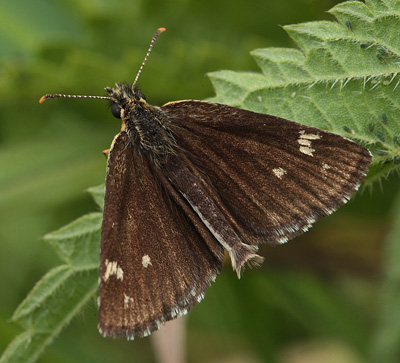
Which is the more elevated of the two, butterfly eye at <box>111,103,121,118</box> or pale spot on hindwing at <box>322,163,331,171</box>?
butterfly eye at <box>111,103,121,118</box>

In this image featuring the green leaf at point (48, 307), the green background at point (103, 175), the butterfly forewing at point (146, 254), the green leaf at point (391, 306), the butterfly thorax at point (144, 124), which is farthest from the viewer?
the green background at point (103, 175)

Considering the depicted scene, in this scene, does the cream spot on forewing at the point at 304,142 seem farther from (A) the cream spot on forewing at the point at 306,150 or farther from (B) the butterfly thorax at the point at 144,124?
(B) the butterfly thorax at the point at 144,124

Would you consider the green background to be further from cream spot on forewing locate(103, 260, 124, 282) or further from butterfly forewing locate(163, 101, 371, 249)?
cream spot on forewing locate(103, 260, 124, 282)

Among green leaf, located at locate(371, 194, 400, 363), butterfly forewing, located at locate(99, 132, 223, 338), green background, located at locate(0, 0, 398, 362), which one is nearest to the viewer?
butterfly forewing, located at locate(99, 132, 223, 338)

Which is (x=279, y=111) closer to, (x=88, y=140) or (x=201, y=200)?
(x=201, y=200)

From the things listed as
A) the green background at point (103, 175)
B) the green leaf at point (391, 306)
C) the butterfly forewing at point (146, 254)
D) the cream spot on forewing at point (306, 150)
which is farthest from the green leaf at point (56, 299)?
the green leaf at point (391, 306)

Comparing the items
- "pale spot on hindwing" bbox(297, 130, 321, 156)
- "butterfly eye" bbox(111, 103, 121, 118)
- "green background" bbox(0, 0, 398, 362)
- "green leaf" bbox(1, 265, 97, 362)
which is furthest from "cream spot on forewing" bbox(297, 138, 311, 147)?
"green background" bbox(0, 0, 398, 362)

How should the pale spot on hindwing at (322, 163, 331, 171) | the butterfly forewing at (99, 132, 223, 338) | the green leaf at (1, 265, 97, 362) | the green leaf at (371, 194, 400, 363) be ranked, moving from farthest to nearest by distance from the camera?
the green leaf at (371, 194, 400, 363)
the green leaf at (1, 265, 97, 362)
the pale spot on hindwing at (322, 163, 331, 171)
the butterfly forewing at (99, 132, 223, 338)

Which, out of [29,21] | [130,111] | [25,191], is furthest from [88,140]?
[130,111]
